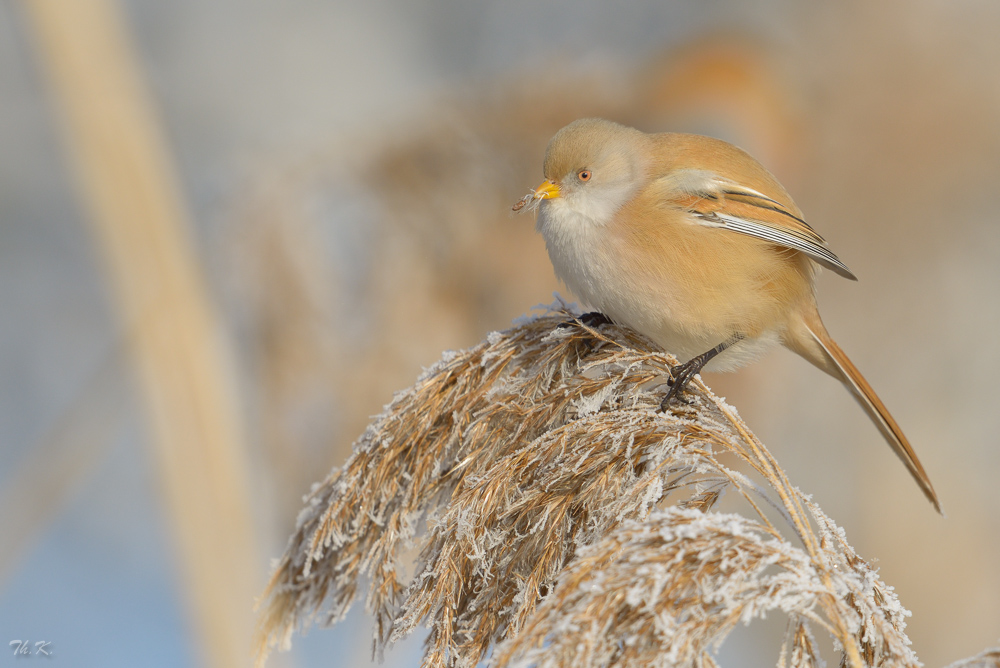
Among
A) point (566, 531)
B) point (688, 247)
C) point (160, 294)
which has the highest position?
point (688, 247)

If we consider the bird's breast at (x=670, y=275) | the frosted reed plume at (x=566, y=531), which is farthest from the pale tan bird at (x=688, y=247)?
the frosted reed plume at (x=566, y=531)

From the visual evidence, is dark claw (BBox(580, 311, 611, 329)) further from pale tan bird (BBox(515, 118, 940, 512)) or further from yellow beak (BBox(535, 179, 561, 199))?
yellow beak (BBox(535, 179, 561, 199))

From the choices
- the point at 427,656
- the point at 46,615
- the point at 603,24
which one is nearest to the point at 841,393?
the point at 603,24

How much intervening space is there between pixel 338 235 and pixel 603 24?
570 cm

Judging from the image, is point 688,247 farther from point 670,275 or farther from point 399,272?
point 399,272

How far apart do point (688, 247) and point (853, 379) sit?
753mm

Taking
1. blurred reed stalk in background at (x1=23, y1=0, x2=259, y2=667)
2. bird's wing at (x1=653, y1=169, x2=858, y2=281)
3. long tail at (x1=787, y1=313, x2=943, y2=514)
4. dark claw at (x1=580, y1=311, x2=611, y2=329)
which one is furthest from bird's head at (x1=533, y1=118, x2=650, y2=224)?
blurred reed stalk in background at (x1=23, y1=0, x2=259, y2=667)

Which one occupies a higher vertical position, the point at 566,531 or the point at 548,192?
the point at 548,192

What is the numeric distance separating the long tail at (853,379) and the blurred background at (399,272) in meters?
1.47

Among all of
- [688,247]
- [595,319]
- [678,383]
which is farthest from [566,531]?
[688,247]

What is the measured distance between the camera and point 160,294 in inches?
85.6

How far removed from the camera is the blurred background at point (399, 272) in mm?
2201

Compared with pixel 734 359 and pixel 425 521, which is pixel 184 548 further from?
pixel 734 359

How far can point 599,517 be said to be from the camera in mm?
1763
